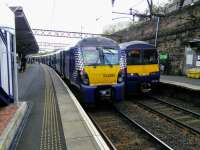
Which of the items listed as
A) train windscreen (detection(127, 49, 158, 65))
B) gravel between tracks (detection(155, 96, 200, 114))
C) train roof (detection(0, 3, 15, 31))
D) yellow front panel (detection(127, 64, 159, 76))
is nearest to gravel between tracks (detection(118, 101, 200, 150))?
gravel between tracks (detection(155, 96, 200, 114))

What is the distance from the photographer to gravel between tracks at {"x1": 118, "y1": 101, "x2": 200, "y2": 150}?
7.00 metres

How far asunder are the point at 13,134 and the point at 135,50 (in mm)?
9049

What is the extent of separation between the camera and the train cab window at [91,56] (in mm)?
10219

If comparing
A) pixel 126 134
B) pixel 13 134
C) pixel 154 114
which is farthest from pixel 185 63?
pixel 13 134

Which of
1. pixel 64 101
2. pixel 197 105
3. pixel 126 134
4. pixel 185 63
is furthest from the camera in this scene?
pixel 185 63

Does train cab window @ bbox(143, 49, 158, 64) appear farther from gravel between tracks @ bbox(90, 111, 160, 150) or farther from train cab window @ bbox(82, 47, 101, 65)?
gravel between tracks @ bbox(90, 111, 160, 150)

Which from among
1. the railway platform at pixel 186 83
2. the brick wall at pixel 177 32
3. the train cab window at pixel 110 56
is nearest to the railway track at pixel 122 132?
the train cab window at pixel 110 56

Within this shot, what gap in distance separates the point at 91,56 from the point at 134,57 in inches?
150

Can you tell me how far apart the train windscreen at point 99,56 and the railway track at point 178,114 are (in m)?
2.62

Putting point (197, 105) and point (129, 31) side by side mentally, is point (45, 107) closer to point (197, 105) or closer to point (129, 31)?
point (197, 105)

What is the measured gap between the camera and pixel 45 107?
8977 millimetres

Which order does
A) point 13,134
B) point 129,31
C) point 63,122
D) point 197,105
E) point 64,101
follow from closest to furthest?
point 13,134 → point 63,122 → point 64,101 → point 197,105 → point 129,31

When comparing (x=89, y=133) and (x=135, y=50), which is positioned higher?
(x=135, y=50)

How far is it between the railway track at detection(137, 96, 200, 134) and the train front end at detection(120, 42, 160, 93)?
2.72 feet
